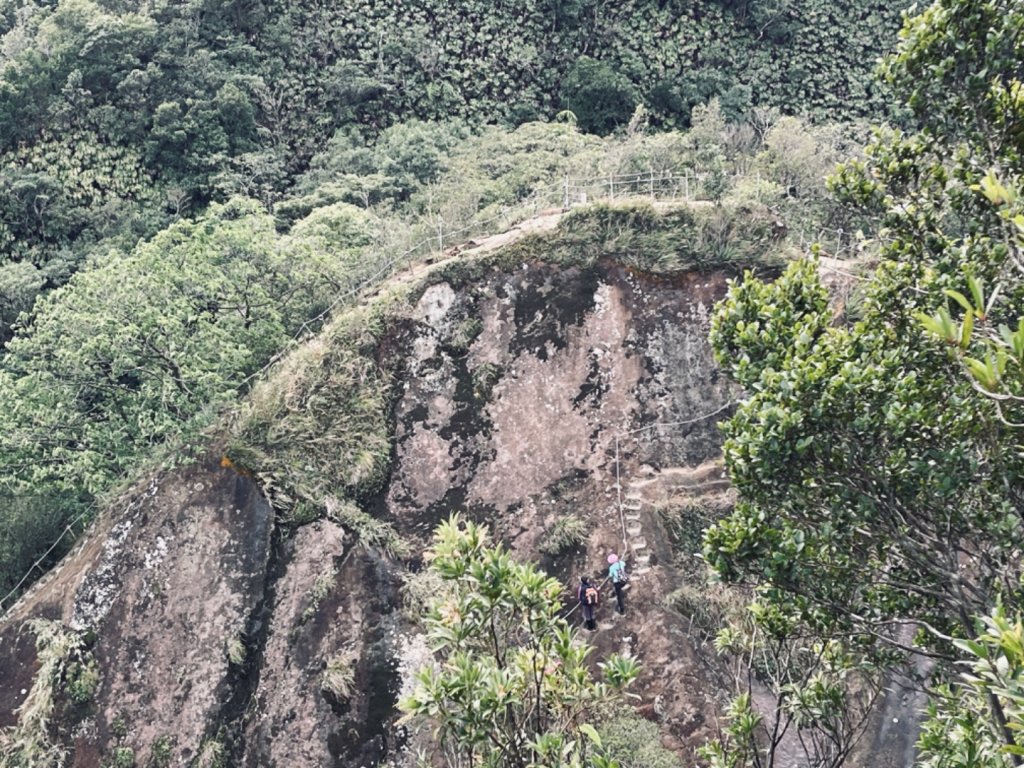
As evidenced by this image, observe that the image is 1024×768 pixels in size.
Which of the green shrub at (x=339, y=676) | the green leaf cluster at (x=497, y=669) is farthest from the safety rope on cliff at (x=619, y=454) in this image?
the green leaf cluster at (x=497, y=669)

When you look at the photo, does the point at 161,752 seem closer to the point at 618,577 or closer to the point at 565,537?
the point at 565,537

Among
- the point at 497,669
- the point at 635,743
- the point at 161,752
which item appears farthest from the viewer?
the point at 161,752

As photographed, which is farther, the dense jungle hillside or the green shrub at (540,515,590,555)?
the green shrub at (540,515,590,555)

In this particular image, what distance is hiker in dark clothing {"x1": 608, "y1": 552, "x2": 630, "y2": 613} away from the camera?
12.6 meters

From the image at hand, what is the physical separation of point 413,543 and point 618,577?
10.6 ft

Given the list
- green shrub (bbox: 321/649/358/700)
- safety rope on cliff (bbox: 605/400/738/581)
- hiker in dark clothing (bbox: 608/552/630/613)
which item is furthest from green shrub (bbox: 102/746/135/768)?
safety rope on cliff (bbox: 605/400/738/581)

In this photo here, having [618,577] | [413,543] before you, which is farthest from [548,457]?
[413,543]

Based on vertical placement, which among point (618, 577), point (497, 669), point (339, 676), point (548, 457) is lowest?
point (339, 676)

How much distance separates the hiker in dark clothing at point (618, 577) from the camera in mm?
12594

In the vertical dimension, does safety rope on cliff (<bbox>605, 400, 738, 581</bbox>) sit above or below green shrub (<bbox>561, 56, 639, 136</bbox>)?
above

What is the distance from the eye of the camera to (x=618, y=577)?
12.6 m

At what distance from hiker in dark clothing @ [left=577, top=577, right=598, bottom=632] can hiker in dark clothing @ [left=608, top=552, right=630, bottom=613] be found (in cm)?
32

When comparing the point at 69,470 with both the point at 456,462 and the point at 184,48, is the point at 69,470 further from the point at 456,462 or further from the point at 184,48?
the point at 184,48

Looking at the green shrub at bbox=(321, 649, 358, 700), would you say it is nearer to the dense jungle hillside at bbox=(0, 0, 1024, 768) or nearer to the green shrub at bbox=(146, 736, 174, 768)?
the dense jungle hillside at bbox=(0, 0, 1024, 768)
